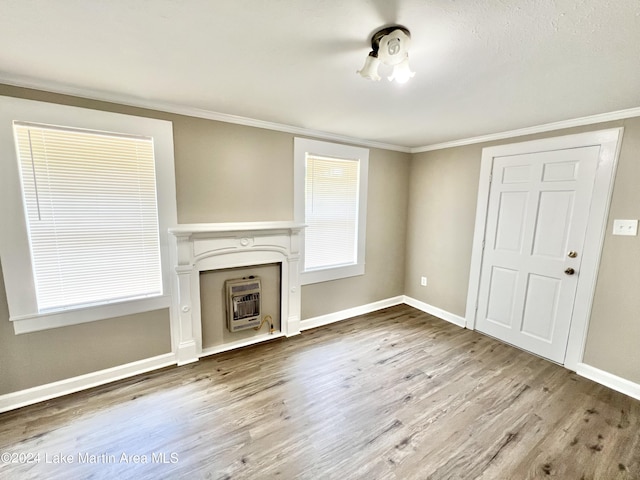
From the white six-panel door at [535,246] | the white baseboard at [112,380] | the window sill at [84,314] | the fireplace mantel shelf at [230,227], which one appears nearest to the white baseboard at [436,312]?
the white six-panel door at [535,246]

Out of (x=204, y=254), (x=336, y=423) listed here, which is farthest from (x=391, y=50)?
(x=336, y=423)

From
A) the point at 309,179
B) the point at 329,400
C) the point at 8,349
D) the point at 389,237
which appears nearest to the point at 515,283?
the point at 389,237

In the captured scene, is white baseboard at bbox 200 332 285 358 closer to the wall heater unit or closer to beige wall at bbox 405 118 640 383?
the wall heater unit

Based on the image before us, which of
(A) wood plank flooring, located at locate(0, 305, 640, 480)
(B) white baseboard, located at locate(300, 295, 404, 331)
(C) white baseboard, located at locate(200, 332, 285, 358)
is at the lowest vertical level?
(A) wood plank flooring, located at locate(0, 305, 640, 480)

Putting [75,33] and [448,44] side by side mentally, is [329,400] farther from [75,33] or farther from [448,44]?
[75,33]

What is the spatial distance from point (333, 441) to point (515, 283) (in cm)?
244

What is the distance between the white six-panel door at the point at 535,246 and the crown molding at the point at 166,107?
1690 millimetres

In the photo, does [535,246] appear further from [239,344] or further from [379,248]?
[239,344]

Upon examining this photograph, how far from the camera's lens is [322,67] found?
1551 mm

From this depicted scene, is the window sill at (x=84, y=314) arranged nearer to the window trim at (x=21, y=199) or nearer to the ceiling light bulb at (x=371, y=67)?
the window trim at (x=21, y=199)

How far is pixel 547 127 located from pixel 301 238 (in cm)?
258

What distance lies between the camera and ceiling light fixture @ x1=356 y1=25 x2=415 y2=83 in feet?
3.91

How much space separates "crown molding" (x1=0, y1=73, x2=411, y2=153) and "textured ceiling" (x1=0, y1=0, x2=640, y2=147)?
0.01m

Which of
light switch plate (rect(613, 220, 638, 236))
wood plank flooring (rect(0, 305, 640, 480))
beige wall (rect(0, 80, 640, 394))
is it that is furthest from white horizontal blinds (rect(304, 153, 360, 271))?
light switch plate (rect(613, 220, 638, 236))
